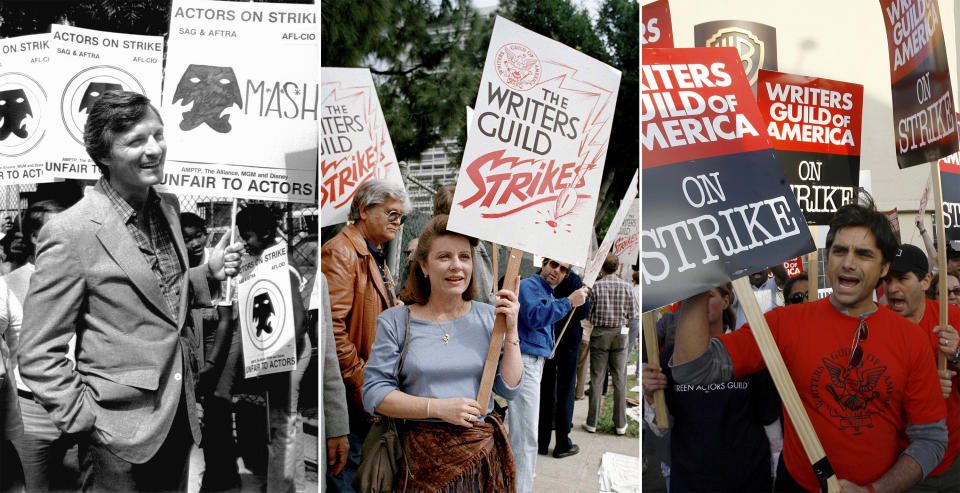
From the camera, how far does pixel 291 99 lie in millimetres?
3100

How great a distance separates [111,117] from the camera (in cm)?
309

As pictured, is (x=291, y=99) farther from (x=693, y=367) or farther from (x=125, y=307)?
(x=693, y=367)

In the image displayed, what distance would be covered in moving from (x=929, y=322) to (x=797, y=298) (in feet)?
2.13

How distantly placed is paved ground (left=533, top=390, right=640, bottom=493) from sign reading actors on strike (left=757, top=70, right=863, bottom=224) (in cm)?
284

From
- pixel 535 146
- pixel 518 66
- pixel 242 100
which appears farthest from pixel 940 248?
pixel 242 100

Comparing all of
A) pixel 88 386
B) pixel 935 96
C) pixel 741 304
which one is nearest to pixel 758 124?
pixel 741 304

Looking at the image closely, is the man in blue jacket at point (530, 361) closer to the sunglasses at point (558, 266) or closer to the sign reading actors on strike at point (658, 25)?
the sunglasses at point (558, 266)

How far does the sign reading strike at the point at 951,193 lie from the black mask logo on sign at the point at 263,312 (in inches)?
121

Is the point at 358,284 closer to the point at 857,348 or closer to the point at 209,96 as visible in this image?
the point at 209,96

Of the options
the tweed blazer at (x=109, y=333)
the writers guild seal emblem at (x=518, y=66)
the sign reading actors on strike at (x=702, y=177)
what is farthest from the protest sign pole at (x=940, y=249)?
the tweed blazer at (x=109, y=333)

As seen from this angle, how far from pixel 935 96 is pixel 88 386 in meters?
→ 3.92

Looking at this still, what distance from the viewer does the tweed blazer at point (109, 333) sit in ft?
9.92

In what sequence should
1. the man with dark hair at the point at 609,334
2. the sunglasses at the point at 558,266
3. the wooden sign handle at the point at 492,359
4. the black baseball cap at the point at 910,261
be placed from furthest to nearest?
the man with dark hair at the point at 609,334 < the sunglasses at the point at 558,266 < the black baseball cap at the point at 910,261 < the wooden sign handle at the point at 492,359

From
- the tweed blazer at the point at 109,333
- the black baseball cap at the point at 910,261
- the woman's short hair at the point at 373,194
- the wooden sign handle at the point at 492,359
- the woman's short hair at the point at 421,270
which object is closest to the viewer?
the wooden sign handle at the point at 492,359
